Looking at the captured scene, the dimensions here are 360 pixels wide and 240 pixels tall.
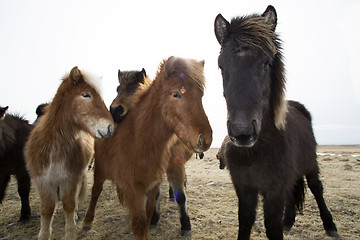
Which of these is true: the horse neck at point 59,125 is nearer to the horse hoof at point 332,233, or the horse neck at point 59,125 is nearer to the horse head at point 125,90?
the horse head at point 125,90

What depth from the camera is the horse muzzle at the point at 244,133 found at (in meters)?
2.10

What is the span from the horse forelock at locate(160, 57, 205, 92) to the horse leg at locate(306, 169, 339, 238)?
120 inches

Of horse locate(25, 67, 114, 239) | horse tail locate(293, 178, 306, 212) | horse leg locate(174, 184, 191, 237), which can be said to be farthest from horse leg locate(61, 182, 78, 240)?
horse tail locate(293, 178, 306, 212)

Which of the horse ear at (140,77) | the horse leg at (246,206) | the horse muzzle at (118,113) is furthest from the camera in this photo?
the horse ear at (140,77)

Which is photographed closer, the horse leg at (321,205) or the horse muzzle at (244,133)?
the horse muzzle at (244,133)

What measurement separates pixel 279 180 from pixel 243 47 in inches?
58.3

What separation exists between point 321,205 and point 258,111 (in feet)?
10.2

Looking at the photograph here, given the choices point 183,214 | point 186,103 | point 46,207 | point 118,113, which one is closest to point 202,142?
point 186,103

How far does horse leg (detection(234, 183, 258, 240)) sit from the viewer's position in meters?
2.78

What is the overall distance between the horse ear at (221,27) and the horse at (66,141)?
71.0 inches

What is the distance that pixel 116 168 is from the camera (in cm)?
326

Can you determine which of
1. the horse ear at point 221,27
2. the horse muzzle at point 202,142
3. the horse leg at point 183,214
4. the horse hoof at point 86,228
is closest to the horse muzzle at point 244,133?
the horse muzzle at point 202,142

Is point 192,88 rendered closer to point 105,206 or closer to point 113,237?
point 113,237

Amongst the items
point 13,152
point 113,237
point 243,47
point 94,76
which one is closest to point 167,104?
point 243,47
